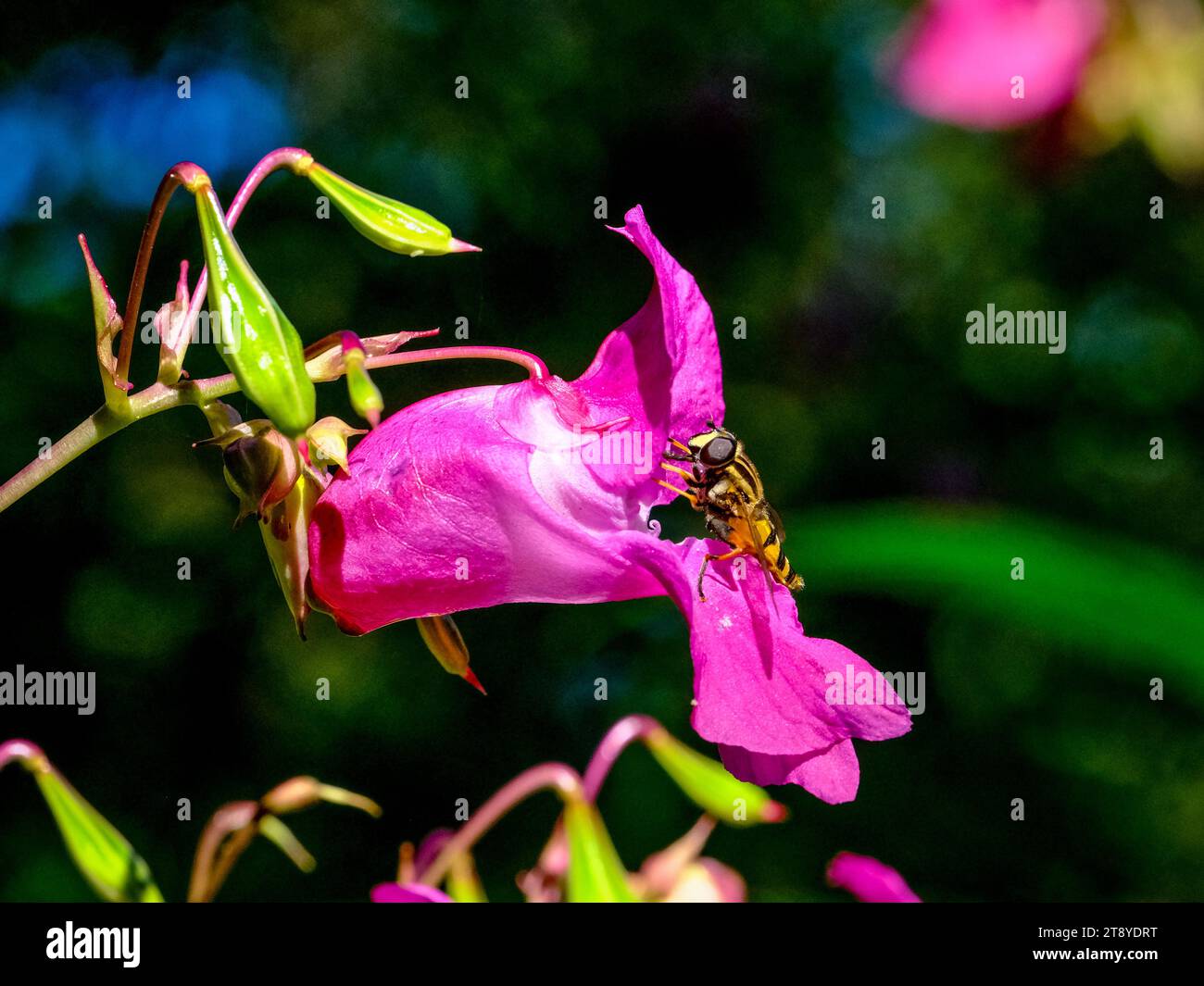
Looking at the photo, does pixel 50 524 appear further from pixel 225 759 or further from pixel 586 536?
pixel 586 536

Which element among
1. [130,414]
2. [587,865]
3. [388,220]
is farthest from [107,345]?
[587,865]

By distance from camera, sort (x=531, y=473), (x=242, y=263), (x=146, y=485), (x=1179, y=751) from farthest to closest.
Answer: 1. (x=1179, y=751)
2. (x=146, y=485)
3. (x=531, y=473)
4. (x=242, y=263)

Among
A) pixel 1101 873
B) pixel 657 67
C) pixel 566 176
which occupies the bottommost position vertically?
pixel 1101 873

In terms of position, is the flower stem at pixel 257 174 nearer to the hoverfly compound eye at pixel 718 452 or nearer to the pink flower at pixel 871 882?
the hoverfly compound eye at pixel 718 452

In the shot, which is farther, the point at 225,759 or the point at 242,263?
the point at 225,759
